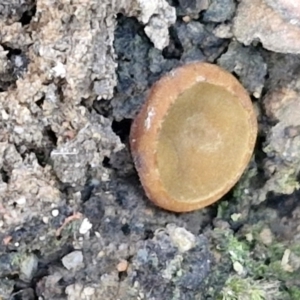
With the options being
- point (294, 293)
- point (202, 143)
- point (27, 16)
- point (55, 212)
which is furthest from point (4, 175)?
point (294, 293)

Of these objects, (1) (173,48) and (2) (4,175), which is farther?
(1) (173,48)

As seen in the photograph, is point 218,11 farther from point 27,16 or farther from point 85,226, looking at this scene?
point 85,226

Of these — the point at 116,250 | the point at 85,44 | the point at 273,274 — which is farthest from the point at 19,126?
the point at 273,274

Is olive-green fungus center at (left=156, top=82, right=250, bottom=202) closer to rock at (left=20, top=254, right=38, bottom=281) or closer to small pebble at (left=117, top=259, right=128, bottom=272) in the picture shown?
small pebble at (left=117, top=259, right=128, bottom=272)

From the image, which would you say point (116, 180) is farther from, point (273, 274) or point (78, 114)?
point (273, 274)

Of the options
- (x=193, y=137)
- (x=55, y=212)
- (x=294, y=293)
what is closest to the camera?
(x=55, y=212)

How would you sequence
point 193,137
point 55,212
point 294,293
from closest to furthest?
point 55,212, point 193,137, point 294,293

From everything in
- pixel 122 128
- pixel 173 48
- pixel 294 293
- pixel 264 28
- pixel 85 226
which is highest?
pixel 264 28
